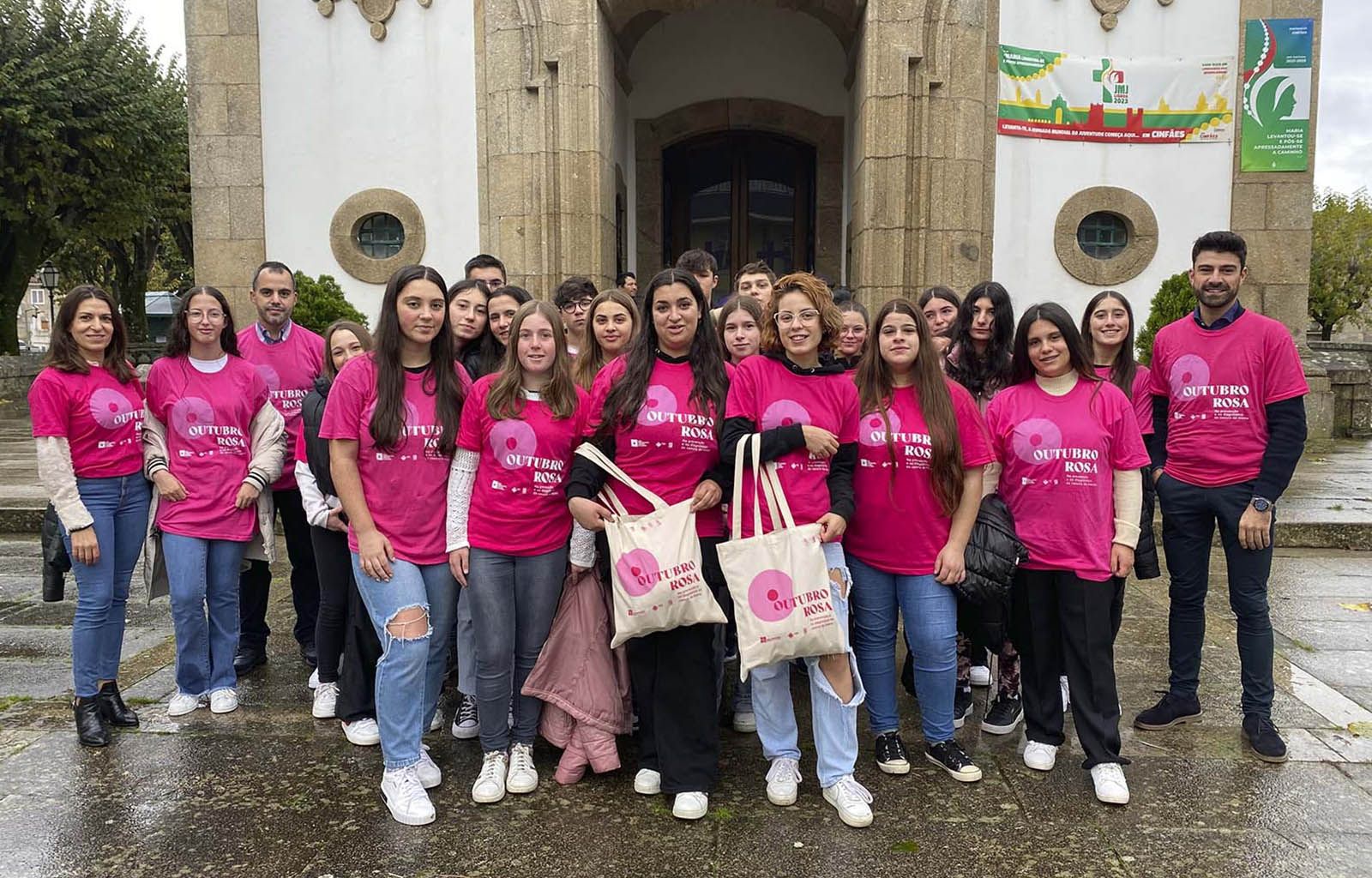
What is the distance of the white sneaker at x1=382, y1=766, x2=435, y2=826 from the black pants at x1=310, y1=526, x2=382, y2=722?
0.62 m

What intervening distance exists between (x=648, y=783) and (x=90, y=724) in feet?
7.71

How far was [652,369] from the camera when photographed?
3.63m

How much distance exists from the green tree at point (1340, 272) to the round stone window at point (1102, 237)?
32.2m

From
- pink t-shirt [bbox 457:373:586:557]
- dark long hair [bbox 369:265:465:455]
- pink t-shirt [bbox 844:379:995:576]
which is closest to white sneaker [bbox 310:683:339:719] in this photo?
pink t-shirt [bbox 457:373:586:557]

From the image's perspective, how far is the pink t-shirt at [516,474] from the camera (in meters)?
3.60

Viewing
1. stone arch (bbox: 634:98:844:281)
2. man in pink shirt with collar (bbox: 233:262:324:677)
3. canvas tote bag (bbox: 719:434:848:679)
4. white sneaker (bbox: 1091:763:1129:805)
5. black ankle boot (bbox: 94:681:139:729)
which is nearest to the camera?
canvas tote bag (bbox: 719:434:848:679)

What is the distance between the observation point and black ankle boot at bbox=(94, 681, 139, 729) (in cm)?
421

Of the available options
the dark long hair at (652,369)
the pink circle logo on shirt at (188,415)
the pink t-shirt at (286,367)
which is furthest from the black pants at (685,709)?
the pink t-shirt at (286,367)

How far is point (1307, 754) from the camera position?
3.91m

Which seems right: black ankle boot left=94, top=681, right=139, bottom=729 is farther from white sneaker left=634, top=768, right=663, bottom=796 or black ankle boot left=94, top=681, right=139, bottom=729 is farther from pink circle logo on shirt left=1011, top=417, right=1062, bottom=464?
pink circle logo on shirt left=1011, top=417, right=1062, bottom=464

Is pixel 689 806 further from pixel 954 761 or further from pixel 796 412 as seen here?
pixel 796 412

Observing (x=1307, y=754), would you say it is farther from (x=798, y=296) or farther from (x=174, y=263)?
(x=174, y=263)

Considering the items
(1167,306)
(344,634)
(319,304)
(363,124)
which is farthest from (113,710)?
(1167,306)

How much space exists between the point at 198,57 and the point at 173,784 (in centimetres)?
952
